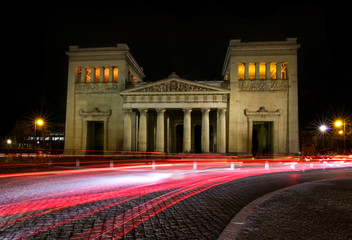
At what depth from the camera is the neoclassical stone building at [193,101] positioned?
1618 inches

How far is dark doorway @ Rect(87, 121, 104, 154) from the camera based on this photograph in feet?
160

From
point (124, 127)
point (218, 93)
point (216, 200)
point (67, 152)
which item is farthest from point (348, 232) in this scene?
point (67, 152)

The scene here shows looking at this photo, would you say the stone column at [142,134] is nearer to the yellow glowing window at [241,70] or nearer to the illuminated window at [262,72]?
the yellow glowing window at [241,70]

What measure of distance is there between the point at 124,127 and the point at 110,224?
36908 millimetres

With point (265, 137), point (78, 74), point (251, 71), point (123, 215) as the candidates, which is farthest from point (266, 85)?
point (123, 215)

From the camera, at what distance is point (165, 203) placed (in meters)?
8.27

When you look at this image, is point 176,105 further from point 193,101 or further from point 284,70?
point 284,70

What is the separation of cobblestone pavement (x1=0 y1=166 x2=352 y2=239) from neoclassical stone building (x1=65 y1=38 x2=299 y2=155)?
101ft

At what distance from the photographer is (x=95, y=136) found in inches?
2114

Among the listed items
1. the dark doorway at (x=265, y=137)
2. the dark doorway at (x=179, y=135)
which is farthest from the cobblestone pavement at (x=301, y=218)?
the dark doorway at (x=179, y=135)

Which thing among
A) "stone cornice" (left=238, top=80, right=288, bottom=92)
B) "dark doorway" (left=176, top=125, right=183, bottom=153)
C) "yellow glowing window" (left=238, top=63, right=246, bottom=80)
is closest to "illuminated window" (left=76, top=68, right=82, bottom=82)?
"yellow glowing window" (left=238, top=63, right=246, bottom=80)

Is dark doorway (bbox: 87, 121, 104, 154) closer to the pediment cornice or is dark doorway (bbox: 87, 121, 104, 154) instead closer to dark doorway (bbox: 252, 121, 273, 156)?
the pediment cornice

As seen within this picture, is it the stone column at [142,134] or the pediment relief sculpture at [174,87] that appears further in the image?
the stone column at [142,134]

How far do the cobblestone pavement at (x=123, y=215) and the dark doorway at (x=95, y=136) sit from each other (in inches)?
1541
